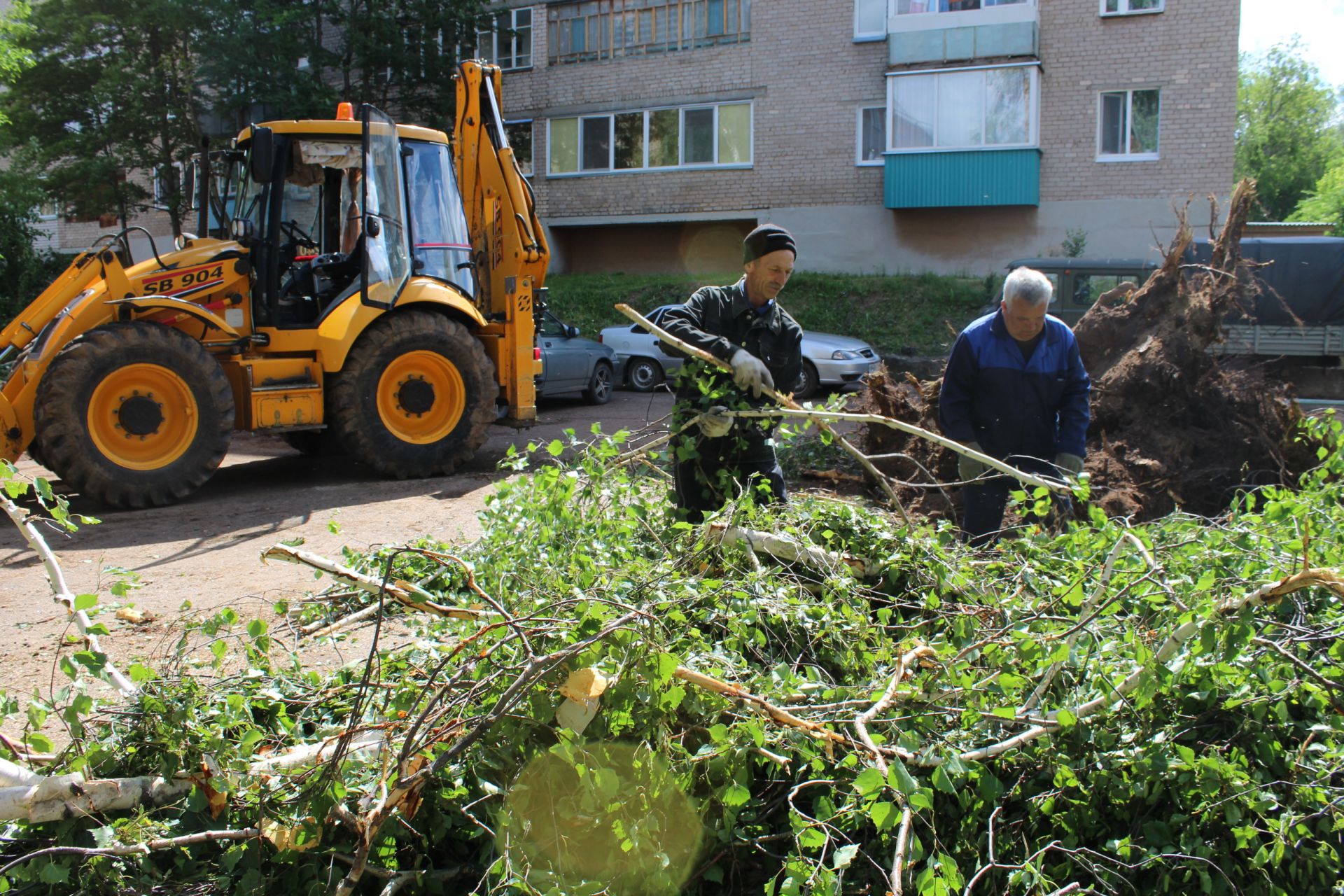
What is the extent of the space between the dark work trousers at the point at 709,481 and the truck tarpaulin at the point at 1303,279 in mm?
12637

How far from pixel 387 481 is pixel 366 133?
9.39 feet

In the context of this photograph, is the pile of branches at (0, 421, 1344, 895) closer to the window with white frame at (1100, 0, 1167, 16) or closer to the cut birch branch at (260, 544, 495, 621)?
the cut birch branch at (260, 544, 495, 621)

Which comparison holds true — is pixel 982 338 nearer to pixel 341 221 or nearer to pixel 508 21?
pixel 341 221

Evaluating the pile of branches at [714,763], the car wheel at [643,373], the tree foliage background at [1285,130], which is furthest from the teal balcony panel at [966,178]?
the tree foliage background at [1285,130]

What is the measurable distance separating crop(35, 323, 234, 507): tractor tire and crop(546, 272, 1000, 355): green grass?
43.4 ft

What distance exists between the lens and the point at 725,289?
178 inches

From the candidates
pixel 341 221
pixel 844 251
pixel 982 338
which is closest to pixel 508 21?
pixel 844 251

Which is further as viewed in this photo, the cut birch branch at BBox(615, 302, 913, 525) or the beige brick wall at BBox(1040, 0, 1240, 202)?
the beige brick wall at BBox(1040, 0, 1240, 202)

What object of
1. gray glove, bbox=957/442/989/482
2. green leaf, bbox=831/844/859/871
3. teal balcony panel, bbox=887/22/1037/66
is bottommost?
green leaf, bbox=831/844/859/871

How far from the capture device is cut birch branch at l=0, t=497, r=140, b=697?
2.57 meters

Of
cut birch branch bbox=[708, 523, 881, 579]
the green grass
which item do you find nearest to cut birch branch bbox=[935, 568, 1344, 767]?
cut birch branch bbox=[708, 523, 881, 579]

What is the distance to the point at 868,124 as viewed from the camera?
24.1 meters

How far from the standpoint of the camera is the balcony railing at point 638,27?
25125mm

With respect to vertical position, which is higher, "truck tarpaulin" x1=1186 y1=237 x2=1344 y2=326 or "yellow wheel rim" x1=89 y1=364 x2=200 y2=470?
"truck tarpaulin" x1=1186 y1=237 x2=1344 y2=326
